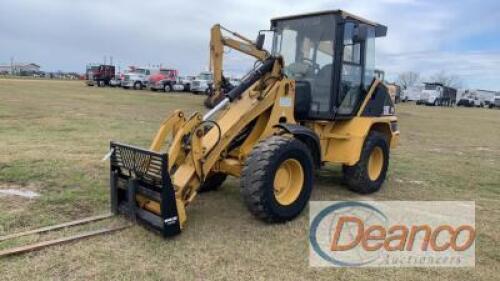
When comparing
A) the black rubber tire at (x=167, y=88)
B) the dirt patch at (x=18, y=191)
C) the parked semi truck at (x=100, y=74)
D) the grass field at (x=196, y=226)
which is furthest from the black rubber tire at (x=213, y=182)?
the parked semi truck at (x=100, y=74)

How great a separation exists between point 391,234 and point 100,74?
134ft

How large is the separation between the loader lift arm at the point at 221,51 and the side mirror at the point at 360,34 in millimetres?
1389

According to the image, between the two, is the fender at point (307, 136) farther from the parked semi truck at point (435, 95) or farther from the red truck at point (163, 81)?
the parked semi truck at point (435, 95)

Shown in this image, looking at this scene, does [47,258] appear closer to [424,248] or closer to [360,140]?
[424,248]

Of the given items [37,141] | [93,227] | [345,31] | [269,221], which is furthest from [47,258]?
[37,141]

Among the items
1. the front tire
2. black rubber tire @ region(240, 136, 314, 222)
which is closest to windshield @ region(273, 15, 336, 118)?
black rubber tire @ region(240, 136, 314, 222)

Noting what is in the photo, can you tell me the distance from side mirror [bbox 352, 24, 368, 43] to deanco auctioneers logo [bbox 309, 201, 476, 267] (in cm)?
236

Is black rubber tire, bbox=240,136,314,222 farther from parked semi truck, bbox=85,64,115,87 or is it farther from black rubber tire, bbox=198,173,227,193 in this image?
parked semi truck, bbox=85,64,115,87

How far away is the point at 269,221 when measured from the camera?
4.95 meters

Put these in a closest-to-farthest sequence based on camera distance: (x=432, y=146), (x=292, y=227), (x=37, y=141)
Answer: (x=292, y=227), (x=37, y=141), (x=432, y=146)

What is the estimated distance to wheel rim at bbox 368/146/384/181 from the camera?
698 centimetres

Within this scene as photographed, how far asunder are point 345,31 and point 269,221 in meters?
2.92

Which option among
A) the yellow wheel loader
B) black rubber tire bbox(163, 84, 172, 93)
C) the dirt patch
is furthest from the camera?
black rubber tire bbox(163, 84, 172, 93)

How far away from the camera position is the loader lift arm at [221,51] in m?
5.76
